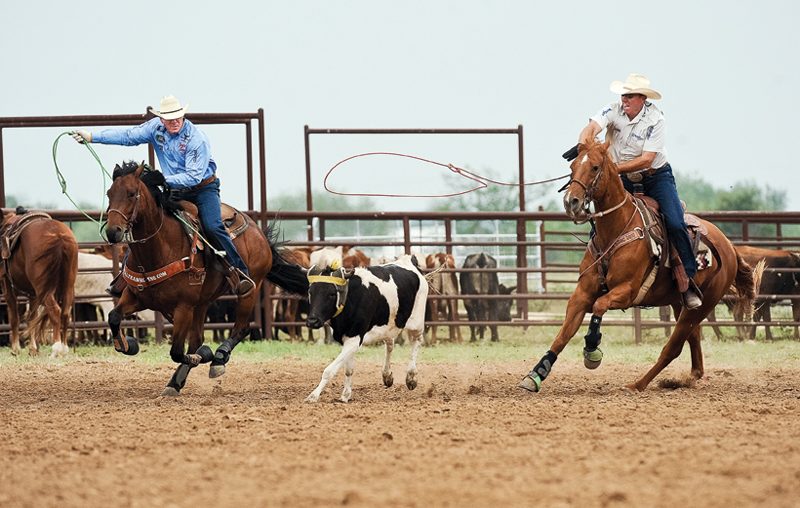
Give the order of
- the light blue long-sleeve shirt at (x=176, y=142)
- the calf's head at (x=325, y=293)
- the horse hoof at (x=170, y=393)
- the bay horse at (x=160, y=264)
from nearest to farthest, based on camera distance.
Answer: the calf's head at (x=325, y=293) → the bay horse at (x=160, y=264) → the horse hoof at (x=170, y=393) → the light blue long-sleeve shirt at (x=176, y=142)

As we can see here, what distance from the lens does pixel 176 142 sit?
254 inches

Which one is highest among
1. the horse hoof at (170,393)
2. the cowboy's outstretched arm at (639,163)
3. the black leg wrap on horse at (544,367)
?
the cowboy's outstretched arm at (639,163)

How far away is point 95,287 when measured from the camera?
12.5 metres

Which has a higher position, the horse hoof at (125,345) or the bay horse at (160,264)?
the bay horse at (160,264)

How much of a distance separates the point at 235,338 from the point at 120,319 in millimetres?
1108

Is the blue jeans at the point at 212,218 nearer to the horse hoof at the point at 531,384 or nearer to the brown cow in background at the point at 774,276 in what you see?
the horse hoof at the point at 531,384

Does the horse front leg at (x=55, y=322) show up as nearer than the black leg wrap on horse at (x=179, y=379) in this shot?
No

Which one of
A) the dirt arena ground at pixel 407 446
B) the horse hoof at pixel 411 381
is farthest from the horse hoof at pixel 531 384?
the horse hoof at pixel 411 381

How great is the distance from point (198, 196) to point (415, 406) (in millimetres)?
2598

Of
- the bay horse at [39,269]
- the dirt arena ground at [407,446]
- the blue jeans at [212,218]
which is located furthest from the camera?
the bay horse at [39,269]

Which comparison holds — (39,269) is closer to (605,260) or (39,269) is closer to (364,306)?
(364,306)

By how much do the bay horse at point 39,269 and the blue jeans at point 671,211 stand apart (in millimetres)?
6667

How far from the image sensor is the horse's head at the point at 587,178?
5.61m

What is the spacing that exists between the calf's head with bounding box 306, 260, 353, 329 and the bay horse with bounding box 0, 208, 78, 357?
474 centimetres
